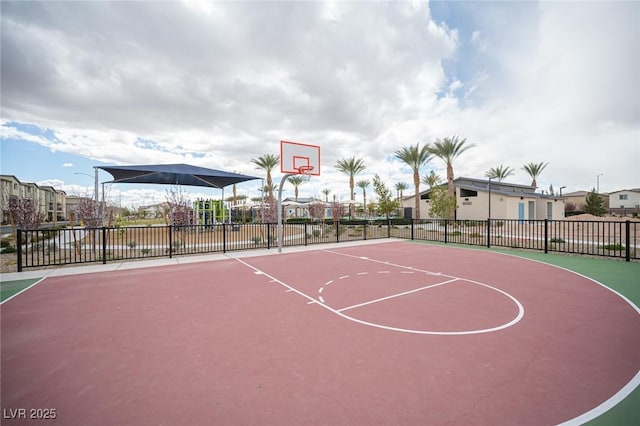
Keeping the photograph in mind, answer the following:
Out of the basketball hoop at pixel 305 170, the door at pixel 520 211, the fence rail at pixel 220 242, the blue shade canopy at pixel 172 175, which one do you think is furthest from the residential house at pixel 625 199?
the blue shade canopy at pixel 172 175

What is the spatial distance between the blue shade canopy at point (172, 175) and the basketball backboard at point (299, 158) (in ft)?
16.2

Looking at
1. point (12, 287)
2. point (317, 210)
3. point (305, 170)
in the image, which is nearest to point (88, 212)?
point (12, 287)

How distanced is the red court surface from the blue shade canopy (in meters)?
8.75

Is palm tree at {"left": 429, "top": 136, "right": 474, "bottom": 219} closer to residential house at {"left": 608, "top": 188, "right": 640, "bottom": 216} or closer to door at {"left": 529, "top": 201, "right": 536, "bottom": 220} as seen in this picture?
door at {"left": 529, "top": 201, "right": 536, "bottom": 220}

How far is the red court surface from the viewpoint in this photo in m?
2.51

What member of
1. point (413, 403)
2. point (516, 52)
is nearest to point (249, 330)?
point (413, 403)

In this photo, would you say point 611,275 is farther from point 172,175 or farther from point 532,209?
point 532,209

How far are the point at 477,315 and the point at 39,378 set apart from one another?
605 cm

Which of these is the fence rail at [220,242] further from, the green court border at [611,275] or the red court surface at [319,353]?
the red court surface at [319,353]

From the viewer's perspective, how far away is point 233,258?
10.9m

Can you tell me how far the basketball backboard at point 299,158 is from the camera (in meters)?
12.9

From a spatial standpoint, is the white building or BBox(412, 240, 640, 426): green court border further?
the white building

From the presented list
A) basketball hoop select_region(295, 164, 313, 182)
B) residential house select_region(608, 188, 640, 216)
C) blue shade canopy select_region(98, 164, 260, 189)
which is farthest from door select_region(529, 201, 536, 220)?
residential house select_region(608, 188, 640, 216)

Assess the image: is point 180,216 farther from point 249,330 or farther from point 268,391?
point 268,391
